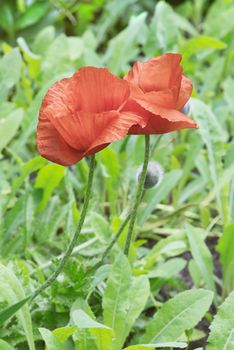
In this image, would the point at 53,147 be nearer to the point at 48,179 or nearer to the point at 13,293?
the point at 13,293

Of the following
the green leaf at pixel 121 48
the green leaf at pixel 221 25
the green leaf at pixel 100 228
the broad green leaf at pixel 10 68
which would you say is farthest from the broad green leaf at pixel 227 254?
the green leaf at pixel 221 25

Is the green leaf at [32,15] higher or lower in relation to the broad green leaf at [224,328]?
higher

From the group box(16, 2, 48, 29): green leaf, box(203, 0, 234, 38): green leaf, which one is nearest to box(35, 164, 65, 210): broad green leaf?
box(203, 0, 234, 38): green leaf

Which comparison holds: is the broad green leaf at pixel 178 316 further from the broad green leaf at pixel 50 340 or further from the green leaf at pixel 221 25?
the green leaf at pixel 221 25

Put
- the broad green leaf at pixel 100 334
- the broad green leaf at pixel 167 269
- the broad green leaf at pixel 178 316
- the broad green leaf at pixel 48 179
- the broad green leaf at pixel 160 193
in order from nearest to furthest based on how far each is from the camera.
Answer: the broad green leaf at pixel 100 334, the broad green leaf at pixel 178 316, the broad green leaf at pixel 167 269, the broad green leaf at pixel 48 179, the broad green leaf at pixel 160 193

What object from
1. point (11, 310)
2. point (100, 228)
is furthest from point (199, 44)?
point (11, 310)

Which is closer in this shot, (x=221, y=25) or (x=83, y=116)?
(x=83, y=116)

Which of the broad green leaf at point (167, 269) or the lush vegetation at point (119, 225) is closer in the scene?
the lush vegetation at point (119, 225)
